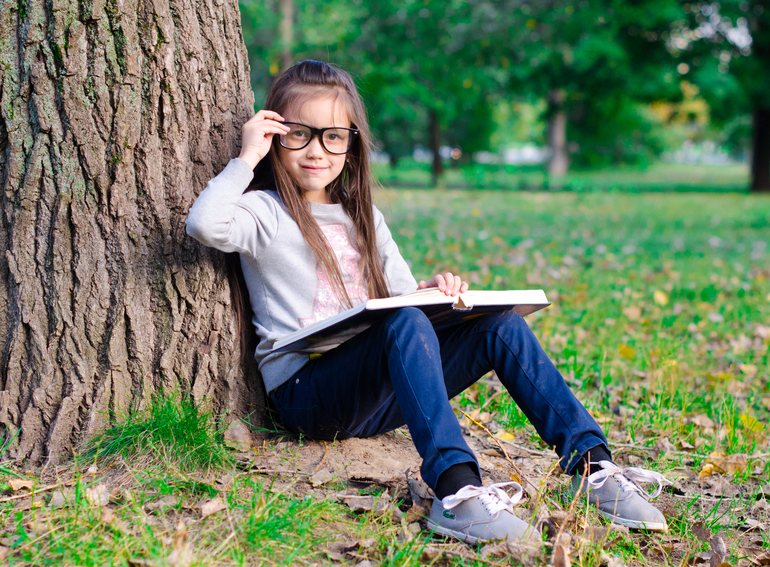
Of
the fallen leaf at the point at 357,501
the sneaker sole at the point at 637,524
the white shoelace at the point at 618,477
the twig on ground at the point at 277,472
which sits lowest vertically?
the sneaker sole at the point at 637,524

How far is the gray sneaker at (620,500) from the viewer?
196 cm

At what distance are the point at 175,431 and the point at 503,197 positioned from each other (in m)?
14.4

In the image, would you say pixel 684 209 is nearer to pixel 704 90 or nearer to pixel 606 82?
pixel 704 90

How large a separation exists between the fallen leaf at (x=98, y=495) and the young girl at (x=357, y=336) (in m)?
0.63

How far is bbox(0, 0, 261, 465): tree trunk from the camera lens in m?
2.04

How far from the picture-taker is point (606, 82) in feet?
57.6

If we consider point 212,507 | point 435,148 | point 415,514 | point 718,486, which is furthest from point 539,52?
point 435,148

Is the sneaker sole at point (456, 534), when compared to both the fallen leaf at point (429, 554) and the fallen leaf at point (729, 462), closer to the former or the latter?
the fallen leaf at point (429, 554)

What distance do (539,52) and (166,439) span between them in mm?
9330

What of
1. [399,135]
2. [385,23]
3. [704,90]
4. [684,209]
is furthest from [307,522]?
[399,135]

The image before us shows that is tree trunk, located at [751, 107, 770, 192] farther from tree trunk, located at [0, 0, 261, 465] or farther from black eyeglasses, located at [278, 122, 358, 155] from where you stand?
tree trunk, located at [0, 0, 261, 465]

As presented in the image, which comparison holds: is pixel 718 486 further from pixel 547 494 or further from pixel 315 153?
pixel 315 153

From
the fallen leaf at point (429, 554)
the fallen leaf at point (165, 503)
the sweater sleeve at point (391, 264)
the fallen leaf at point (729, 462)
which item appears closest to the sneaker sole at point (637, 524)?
the fallen leaf at point (429, 554)

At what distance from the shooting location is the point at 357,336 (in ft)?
7.13
